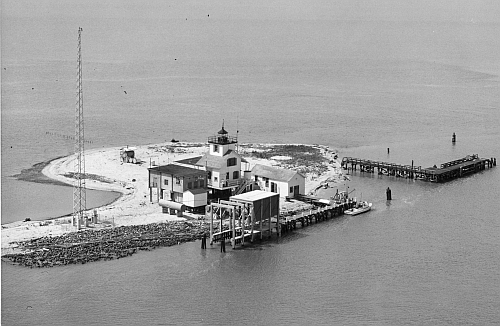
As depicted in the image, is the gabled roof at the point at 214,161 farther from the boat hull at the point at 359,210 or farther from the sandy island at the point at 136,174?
the boat hull at the point at 359,210

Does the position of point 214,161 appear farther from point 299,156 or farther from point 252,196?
point 299,156

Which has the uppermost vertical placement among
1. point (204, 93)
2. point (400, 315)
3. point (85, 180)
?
point (204, 93)

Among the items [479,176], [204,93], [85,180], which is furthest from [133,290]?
[204,93]

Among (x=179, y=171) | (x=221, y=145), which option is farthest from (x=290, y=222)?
(x=221, y=145)

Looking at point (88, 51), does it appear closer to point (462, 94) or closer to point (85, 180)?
point (462, 94)

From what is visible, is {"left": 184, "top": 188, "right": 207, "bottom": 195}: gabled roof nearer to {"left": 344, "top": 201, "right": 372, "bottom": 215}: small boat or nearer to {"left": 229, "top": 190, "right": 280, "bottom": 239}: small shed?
{"left": 229, "top": 190, "right": 280, "bottom": 239}: small shed

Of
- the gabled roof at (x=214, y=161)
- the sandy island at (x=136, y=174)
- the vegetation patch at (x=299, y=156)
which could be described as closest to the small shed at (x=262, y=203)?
the sandy island at (x=136, y=174)
